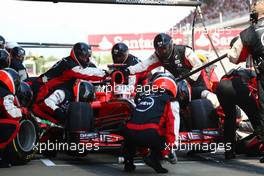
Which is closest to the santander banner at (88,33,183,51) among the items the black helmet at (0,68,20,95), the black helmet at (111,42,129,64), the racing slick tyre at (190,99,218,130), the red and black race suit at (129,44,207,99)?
the black helmet at (111,42,129,64)

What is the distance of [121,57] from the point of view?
911 cm

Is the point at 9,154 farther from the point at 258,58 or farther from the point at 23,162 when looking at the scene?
the point at 258,58

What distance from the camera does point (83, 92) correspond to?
797 cm

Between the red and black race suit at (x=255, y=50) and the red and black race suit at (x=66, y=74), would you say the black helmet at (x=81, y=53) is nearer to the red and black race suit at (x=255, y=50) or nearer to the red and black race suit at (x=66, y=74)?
the red and black race suit at (x=66, y=74)

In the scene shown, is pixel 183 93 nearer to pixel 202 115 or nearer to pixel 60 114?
pixel 202 115

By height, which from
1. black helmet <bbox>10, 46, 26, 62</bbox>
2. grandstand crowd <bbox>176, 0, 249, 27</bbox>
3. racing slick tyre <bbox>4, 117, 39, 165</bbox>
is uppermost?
grandstand crowd <bbox>176, 0, 249, 27</bbox>

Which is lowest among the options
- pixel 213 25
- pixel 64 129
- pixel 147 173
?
pixel 147 173

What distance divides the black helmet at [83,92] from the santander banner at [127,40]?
20885 millimetres

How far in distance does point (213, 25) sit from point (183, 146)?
2192 cm

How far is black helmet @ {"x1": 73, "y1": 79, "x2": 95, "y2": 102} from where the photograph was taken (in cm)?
796

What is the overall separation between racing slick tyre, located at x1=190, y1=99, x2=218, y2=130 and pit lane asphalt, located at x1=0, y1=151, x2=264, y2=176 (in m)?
0.47

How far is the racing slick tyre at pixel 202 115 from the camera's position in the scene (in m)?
7.52

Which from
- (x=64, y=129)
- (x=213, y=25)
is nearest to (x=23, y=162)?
(x=64, y=129)

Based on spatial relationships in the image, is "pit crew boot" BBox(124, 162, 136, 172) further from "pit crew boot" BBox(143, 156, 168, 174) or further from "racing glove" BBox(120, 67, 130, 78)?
"racing glove" BBox(120, 67, 130, 78)
